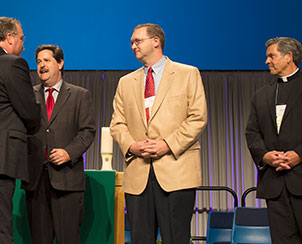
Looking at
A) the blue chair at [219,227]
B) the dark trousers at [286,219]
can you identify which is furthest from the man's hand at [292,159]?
the blue chair at [219,227]

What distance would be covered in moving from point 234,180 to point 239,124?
3.07 feet

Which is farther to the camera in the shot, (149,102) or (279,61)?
(279,61)

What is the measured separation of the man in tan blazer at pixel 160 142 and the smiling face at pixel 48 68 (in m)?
0.58

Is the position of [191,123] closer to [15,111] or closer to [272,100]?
[272,100]

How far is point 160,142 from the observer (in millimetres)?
2514

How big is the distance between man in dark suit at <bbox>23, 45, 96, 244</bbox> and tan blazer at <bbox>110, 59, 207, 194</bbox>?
32 cm

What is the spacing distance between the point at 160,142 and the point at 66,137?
0.73m

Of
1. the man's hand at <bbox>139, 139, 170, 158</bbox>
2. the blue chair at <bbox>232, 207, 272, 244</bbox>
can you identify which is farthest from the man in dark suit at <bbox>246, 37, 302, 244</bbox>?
the blue chair at <bbox>232, 207, 272, 244</bbox>

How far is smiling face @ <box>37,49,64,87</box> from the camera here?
3051mm

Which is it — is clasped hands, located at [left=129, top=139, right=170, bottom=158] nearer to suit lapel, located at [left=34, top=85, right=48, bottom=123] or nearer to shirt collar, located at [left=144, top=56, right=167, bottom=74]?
shirt collar, located at [left=144, top=56, right=167, bottom=74]

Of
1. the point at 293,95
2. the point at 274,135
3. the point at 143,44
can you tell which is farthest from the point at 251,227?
the point at 143,44

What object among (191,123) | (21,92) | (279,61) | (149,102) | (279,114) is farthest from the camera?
(279,61)

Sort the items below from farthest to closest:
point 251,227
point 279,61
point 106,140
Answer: point 106,140 → point 251,227 → point 279,61

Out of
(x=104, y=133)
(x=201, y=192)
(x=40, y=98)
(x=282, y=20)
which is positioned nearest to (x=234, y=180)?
(x=201, y=192)
